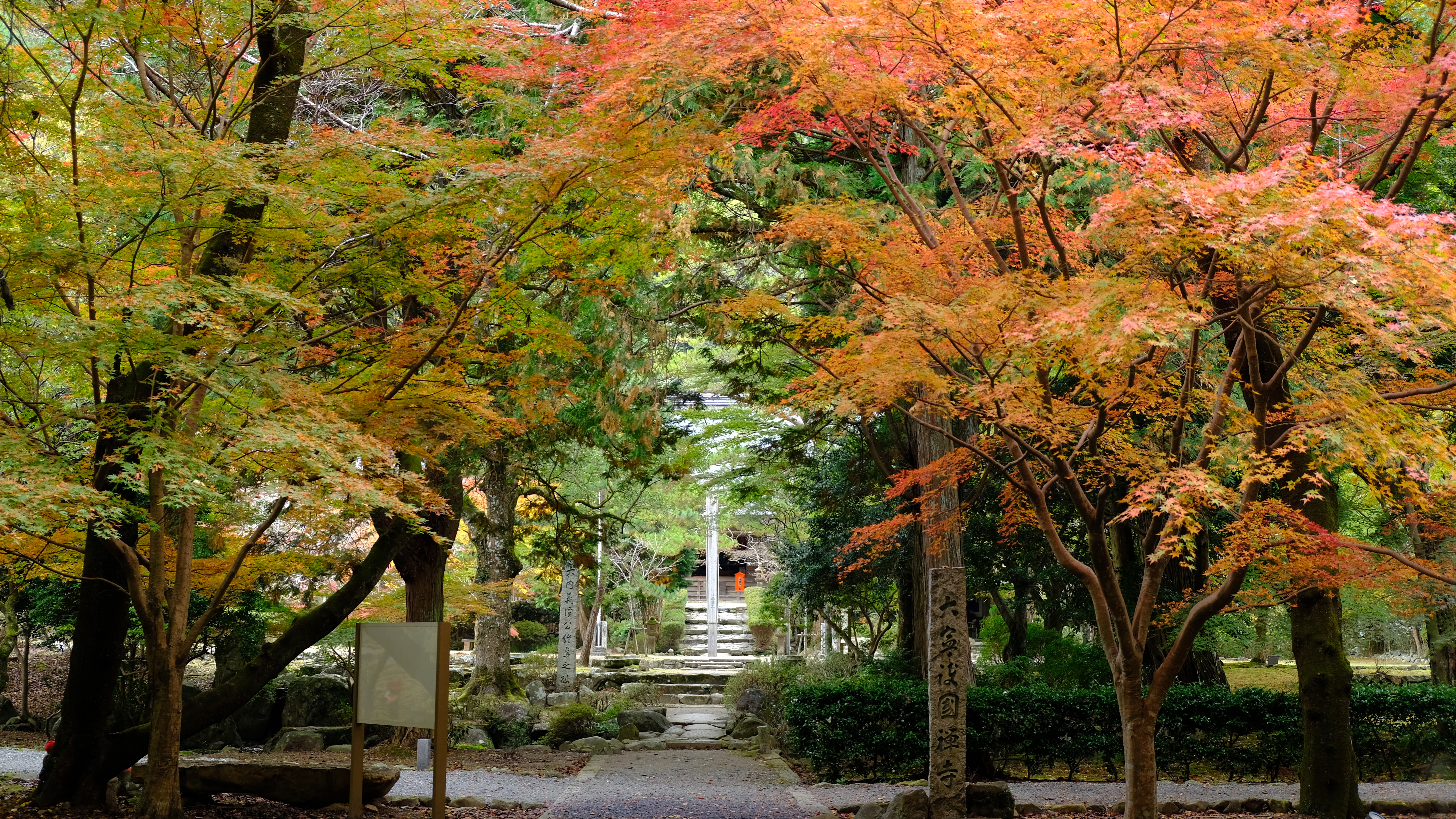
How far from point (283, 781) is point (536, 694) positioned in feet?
29.7

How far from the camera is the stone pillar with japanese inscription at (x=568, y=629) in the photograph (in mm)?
→ 15766

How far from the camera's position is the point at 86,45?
5.12m


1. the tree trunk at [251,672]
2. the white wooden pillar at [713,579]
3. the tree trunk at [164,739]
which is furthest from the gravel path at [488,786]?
the white wooden pillar at [713,579]

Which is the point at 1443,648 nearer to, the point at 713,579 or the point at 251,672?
the point at 251,672

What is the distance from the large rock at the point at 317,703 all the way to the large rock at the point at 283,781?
5.52 m

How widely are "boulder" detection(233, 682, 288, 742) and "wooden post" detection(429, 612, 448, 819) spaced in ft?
25.2

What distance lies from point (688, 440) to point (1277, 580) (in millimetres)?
9152

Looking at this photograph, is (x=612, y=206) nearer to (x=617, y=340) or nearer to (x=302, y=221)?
(x=302, y=221)

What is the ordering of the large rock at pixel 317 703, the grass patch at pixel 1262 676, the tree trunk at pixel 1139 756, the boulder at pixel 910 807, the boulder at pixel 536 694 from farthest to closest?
the boulder at pixel 536 694 < the grass patch at pixel 1262 676 < the large rock at pixel 317 703 < the boulder at pixel 910 807 < the tree trunk at pixel 1139 756

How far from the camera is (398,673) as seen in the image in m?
6.43

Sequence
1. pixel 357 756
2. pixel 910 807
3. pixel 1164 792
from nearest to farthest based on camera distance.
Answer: pixel 357 756 < pixel 910 807 < pixel 1164 792

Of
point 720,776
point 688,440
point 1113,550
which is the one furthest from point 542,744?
point 1113,550

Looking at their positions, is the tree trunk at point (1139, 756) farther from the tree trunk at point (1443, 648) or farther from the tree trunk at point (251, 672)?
the tree trunk at point (1443, 648)

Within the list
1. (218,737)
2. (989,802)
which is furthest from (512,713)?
(989,802)
